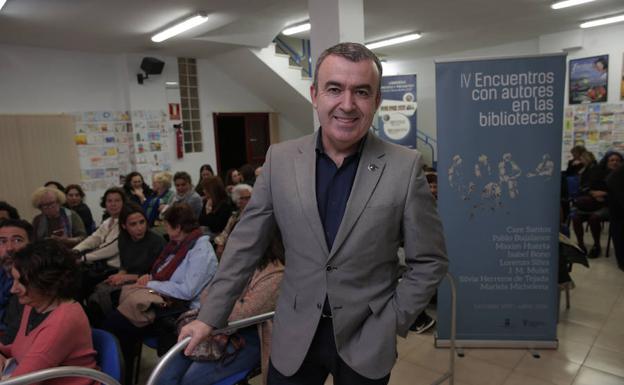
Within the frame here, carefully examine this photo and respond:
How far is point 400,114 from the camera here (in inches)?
266

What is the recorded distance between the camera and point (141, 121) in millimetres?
7230

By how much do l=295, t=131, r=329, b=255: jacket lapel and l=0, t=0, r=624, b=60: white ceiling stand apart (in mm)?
4228

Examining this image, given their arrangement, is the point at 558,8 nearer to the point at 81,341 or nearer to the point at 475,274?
the point at 475,274

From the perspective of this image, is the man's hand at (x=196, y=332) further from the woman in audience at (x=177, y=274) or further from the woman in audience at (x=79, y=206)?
the woman in audience at (x=79, y=206)

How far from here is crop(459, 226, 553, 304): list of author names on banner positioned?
2816 millimetres

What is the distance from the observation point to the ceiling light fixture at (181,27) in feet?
17.3

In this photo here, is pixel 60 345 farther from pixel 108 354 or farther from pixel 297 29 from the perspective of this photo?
pixel 297 29

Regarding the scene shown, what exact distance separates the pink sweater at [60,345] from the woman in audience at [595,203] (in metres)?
5.39

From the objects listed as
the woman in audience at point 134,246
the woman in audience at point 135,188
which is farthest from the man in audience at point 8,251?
the woman in audience at point 135,188

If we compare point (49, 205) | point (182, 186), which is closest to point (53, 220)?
point (49, 205)

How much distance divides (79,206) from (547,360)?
189 inches

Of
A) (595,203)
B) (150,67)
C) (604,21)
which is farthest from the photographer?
(150,67)

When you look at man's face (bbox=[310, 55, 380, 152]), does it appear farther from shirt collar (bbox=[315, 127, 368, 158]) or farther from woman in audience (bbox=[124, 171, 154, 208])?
woman in audience (bbox=[124, 171, 154, 208])

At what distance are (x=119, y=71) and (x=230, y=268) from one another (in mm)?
7176
